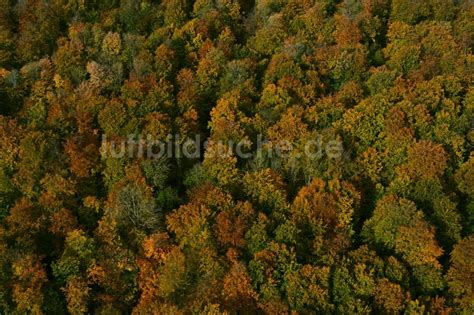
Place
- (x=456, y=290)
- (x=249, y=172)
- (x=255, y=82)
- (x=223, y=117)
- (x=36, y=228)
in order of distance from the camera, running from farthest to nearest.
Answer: (x=255, y=82)
(x=223, y=117)
(x=249, y=172)
(x=36, y=228)
(x=456, y=290)

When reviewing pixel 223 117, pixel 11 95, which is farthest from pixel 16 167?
pixel 223 117

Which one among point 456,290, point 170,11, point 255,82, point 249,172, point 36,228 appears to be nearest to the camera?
point 456,290

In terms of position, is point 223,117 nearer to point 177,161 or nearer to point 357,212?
point 177,161

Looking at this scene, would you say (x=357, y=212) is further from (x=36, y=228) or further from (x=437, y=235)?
(x=36, y=228)

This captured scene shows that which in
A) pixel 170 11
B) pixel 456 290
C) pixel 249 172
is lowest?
pixel 456 290

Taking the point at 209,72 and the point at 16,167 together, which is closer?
the point at 16,167

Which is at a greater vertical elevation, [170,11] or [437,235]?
[170,11]
